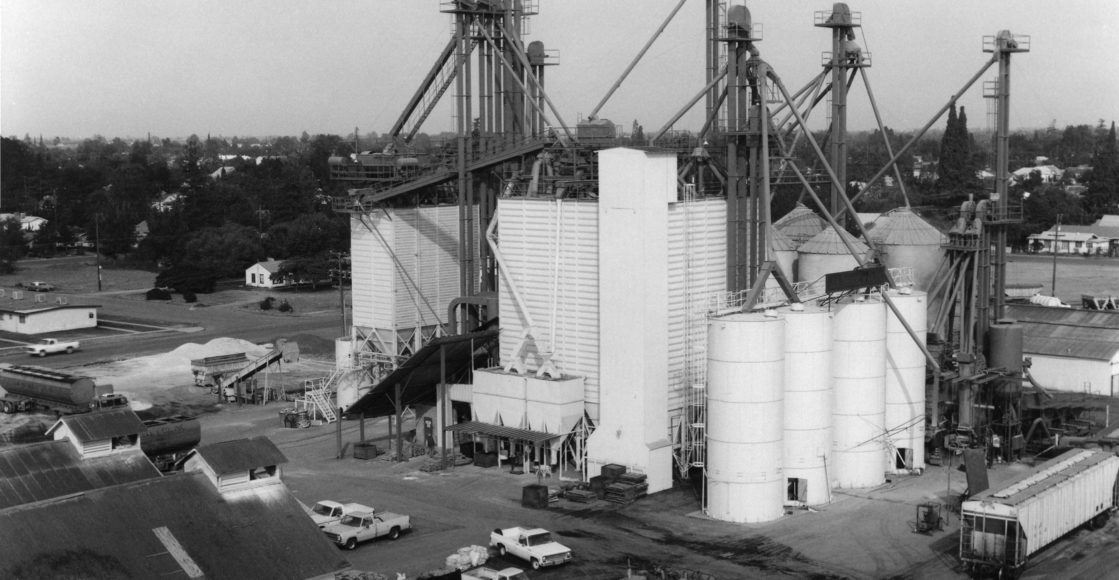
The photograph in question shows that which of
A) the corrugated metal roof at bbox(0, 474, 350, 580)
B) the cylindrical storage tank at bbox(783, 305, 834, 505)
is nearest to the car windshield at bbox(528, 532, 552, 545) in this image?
the corrugated metal roof at bbox(0, 474, 350, 580)

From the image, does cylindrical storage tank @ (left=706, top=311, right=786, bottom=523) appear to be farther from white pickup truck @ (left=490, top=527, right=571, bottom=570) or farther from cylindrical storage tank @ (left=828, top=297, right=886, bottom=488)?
Answer: white pickup truck @ (left=490, top=527, right=571, bottom=570)

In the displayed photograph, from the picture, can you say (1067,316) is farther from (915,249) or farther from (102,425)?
(102,425)

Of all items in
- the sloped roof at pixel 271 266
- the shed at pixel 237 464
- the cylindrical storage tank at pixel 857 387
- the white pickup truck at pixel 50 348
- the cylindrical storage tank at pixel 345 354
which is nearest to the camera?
the shed at pixel 237 464

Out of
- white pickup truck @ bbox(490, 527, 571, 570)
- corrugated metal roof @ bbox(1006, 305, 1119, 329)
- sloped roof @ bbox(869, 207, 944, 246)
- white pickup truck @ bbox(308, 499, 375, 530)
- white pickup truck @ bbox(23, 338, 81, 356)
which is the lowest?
white pickup truck @ bbox(490, 527, 571, 570)

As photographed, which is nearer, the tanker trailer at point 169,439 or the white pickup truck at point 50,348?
the tanker trailer at point 169,439

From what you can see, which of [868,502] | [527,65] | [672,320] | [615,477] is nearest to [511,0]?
[527,65]

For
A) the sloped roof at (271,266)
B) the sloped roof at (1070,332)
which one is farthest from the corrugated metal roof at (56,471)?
the sloped roof at (271,266)

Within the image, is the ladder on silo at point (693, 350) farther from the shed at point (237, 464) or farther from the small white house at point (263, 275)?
the small white house at point (263, 275)
